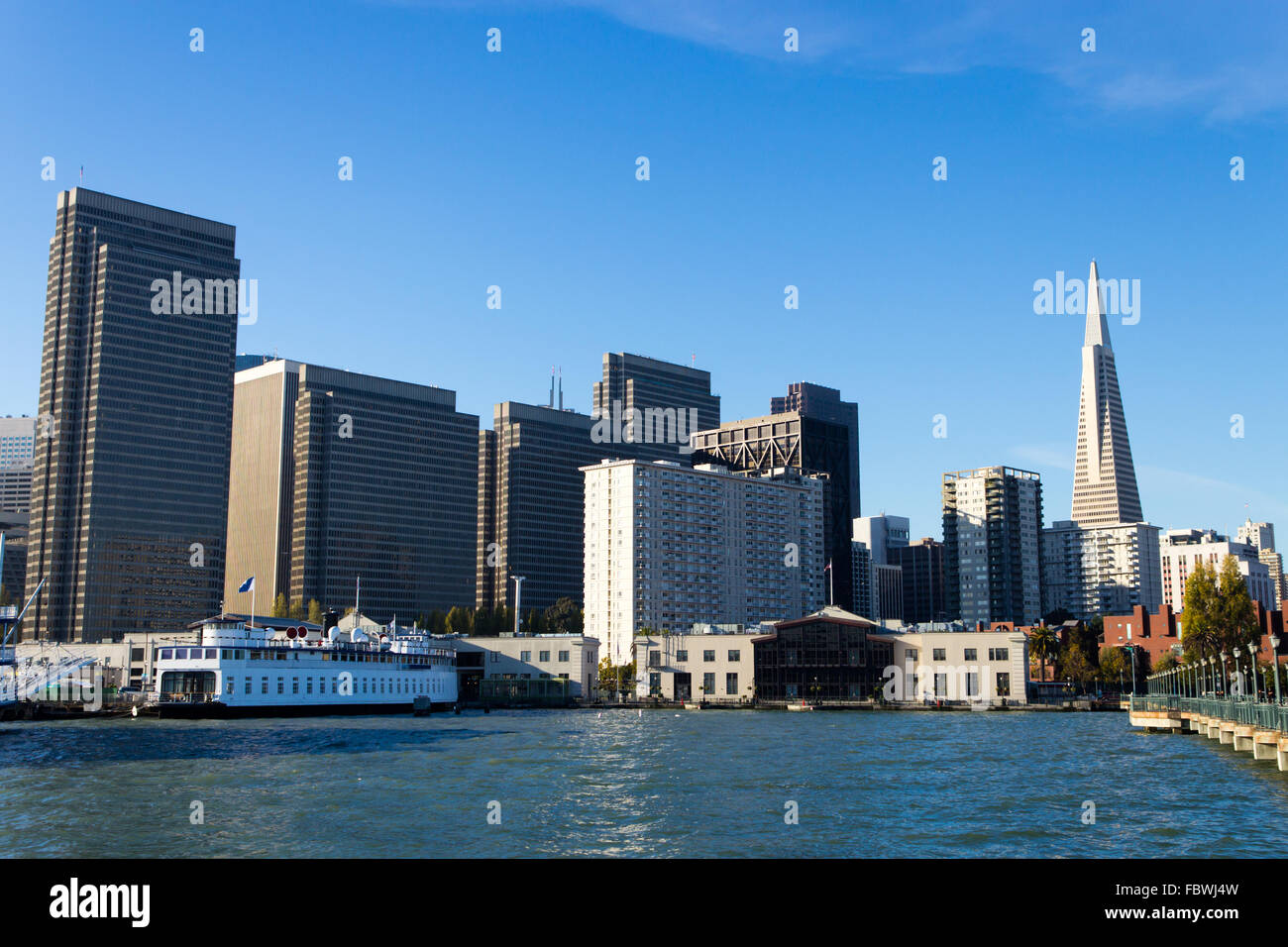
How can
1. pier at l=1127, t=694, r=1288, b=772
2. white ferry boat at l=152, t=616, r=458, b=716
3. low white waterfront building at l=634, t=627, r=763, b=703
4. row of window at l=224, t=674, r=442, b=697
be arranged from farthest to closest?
low white waterfront building at l=634, t=627, r=763, b=703 < row of window at l=224, t=674, r=442, b=697 < white ferry boat at l=152, t=616, r=458, b=716 < pier at l=1127, t=694, r=1288, b=772

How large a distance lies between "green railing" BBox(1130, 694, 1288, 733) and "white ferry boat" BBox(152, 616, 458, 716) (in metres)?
96.5

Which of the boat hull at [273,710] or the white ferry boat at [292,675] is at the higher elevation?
the white ferry boat at [292,675]

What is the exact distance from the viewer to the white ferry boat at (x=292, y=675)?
138 meters

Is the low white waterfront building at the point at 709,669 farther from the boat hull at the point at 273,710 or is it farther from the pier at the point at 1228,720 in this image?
the pier at the point at 1228,720

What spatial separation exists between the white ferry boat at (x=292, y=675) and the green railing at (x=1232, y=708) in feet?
317

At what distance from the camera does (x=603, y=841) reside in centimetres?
4019

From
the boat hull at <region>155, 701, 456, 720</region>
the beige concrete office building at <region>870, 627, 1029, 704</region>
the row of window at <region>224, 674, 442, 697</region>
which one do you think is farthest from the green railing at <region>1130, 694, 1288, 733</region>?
the row of window at <region>224, 674, 442, 697</region>

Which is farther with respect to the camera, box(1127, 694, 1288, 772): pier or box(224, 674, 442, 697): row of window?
box(224, 674, 442, 697): row of window

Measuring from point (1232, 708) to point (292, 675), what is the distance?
110199 mm

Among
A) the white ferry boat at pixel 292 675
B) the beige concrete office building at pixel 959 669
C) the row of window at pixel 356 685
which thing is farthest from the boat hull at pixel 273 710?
the beige concrete office building at pixel 959 669

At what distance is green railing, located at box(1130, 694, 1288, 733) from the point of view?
234 ft

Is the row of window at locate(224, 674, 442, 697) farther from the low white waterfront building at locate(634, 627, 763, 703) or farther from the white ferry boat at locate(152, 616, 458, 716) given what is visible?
the low white waterfront building at locate(634, 627, 763, 703)
